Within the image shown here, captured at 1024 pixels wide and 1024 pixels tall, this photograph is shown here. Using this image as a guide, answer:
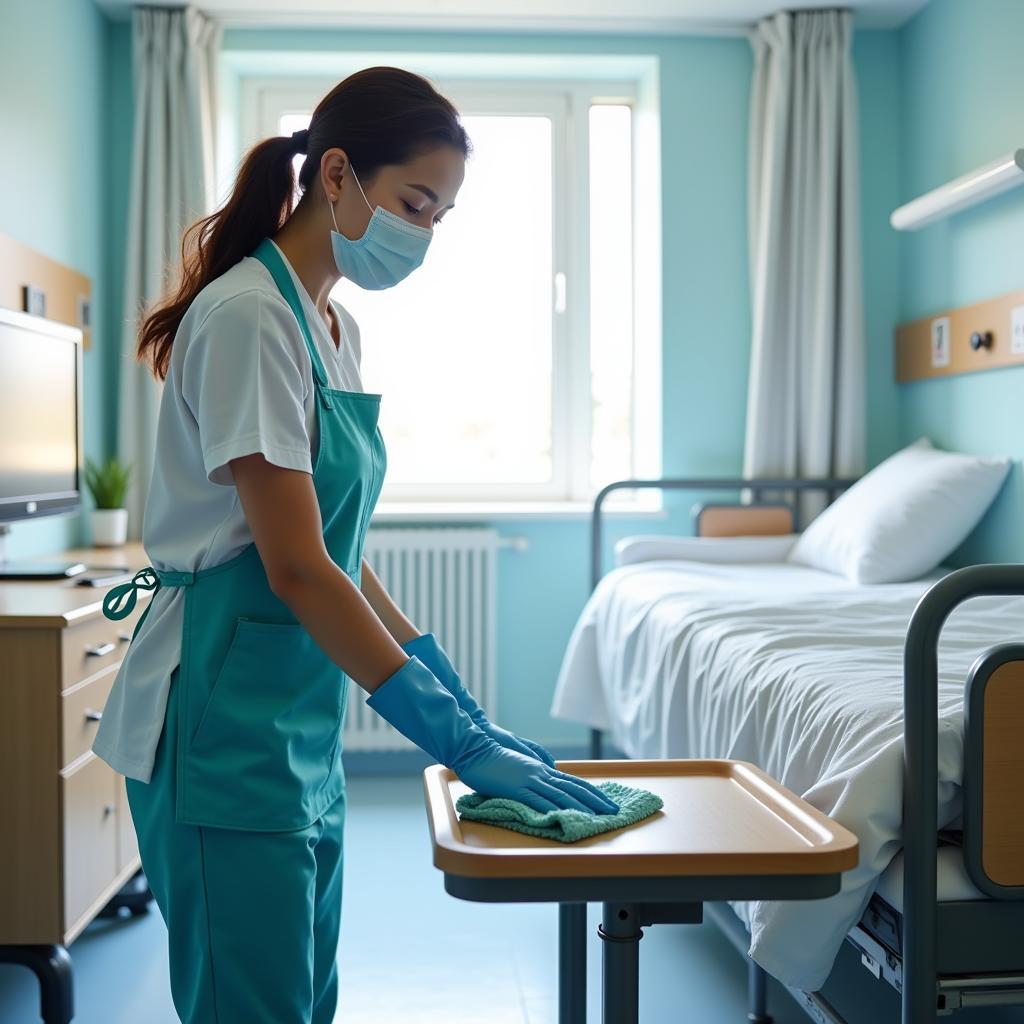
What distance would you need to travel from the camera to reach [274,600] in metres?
1.17

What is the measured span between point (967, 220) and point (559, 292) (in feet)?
4.47

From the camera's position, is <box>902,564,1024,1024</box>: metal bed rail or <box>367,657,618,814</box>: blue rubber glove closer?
<box>367,657,618,814</box>: blue rubber glove

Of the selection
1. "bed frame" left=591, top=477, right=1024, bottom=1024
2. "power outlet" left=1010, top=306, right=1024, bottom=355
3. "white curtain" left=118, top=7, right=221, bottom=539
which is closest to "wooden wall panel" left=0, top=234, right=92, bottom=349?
"white curtain" left=118, top=7, right=221, bottom=539

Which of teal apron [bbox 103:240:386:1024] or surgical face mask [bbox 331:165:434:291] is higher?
surgical face mask [bbox 331:165:434:291]

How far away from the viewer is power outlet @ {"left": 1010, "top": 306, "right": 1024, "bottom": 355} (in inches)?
113

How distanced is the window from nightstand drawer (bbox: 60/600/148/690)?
5.70ft

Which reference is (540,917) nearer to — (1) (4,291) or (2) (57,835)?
(2) (57,835)

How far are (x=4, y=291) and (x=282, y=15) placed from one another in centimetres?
145

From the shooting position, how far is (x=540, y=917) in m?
2.63

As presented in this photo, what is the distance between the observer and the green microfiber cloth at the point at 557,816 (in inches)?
39.8

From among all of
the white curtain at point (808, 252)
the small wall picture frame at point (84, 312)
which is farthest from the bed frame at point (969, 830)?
the small wall picture frame at point (84, 312)

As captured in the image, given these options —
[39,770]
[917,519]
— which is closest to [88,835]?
[39,770]

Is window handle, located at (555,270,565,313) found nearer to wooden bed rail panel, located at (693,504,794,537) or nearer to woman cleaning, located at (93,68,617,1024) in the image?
wooden bed rail panel, located at (693,504,794,537)

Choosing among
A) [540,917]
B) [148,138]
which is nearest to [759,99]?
[148,138]
